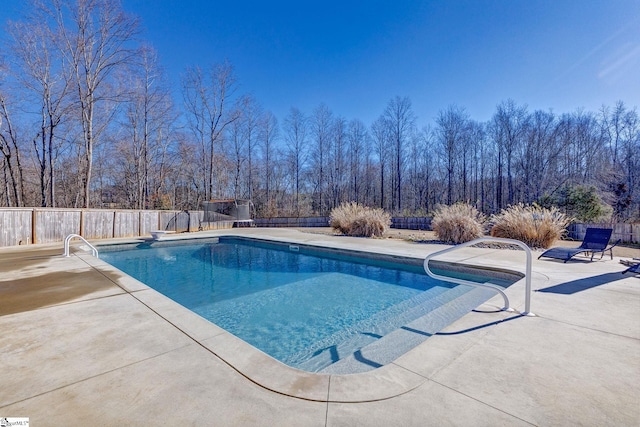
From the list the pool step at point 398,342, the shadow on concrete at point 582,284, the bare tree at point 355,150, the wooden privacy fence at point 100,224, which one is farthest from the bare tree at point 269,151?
the shadow on concrete at point 582,284

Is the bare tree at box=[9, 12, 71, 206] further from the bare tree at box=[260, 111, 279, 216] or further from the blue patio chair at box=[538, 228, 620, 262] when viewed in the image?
the blue patio chair at box=[538, 228, 620, 262]

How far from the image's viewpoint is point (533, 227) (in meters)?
7.52

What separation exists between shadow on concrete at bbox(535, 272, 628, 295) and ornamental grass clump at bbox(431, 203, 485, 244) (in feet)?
14.1

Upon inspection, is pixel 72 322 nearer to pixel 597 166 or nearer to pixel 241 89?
pixel 241 89

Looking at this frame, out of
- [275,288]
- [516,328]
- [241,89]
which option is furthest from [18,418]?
[241,89]

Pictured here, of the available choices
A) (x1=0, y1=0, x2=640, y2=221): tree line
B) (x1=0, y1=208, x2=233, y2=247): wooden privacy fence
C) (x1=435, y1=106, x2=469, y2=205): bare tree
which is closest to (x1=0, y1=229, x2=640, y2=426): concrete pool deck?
(x1=0, y1=208, x2=233, y2=247): wooden privacy fence

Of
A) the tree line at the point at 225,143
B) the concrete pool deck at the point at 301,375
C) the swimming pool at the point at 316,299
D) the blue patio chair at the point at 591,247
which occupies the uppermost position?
the tree line at the point at 225,143

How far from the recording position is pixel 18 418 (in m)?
1.29

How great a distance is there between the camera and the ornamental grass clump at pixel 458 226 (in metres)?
8.54

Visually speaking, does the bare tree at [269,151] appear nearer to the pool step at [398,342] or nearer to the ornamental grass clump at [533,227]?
the ornamental grass clump at [533,227]

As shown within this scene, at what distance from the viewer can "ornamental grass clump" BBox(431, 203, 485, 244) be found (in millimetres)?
8539

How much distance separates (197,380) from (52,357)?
1135 mm

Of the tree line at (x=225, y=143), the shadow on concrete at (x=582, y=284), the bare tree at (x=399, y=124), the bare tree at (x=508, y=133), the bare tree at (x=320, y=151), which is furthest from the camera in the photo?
the bare tree at (x=320, y=151)

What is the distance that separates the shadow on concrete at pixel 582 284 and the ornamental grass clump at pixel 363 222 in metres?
6.92
